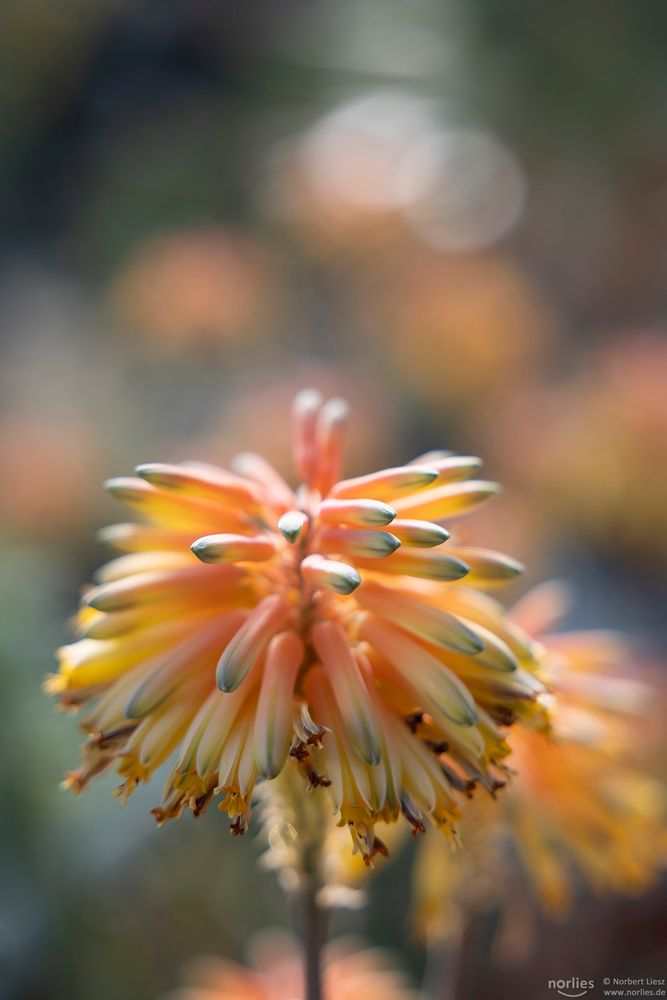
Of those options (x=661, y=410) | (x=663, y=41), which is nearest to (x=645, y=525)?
(x=661, y=410)

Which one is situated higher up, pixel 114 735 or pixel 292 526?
pixel 292 526

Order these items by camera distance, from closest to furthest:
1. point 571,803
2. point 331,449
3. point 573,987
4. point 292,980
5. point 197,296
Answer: point 331,449
point 571,803
point 292,980
point 573,987
point 197,296

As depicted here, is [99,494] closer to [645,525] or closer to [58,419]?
[58,419]

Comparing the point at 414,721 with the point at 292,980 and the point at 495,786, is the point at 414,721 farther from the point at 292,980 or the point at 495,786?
the point at 292,980

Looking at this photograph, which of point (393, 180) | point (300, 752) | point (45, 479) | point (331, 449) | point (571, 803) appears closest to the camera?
point (300, 752)

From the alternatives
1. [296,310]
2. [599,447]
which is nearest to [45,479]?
[296,310]

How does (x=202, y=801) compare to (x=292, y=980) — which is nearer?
(x=202, y=801)

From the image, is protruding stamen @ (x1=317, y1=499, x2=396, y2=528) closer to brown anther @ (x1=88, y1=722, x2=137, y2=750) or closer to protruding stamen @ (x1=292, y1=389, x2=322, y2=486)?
protruding stamen @ (x1=292, y1=389, x2=322, y2=486)
